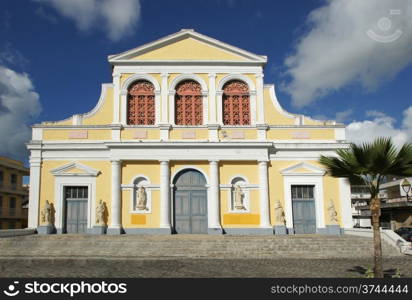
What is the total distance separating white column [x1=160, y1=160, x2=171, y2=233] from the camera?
21.2 metres

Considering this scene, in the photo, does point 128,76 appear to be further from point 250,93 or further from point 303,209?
point 303,209

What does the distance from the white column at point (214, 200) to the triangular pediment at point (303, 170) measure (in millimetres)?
3568

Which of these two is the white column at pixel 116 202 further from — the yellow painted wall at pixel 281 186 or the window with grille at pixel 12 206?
the window with grille at pixel 12 206

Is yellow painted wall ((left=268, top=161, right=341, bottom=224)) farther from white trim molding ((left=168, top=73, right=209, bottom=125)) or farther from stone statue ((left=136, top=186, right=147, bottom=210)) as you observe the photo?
stone statue ((left=136, top=186, right=147, bottom=210))

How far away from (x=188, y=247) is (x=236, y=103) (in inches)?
369

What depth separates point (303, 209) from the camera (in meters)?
22.2

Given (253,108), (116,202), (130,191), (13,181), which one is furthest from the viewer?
(13,181)

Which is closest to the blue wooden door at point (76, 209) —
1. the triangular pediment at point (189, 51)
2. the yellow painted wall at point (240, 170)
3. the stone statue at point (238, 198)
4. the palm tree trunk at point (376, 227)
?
the yellow painted wall at point (240, 170)

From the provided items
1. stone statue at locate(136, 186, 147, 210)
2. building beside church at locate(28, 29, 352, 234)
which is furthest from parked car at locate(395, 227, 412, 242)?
stone statue at locate(136, 186, 147, 210)

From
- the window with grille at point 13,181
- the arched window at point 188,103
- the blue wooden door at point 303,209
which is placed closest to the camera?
the blue wooden door at point 303,209

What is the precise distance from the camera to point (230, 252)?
16547mm

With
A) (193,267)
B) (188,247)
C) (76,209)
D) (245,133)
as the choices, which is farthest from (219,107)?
(193,267)

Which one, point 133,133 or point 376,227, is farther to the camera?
point 133,133

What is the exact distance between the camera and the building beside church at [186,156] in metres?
21.6
